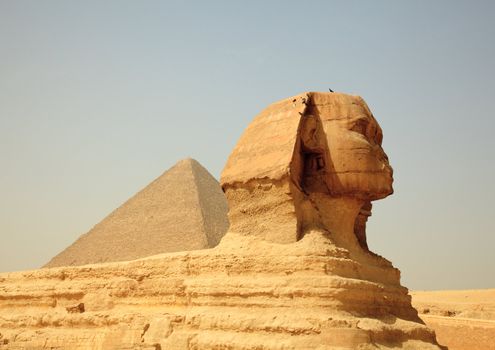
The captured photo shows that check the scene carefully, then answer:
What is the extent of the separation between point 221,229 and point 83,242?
4616 millimetres

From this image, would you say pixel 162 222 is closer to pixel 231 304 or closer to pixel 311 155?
pixel 311 155

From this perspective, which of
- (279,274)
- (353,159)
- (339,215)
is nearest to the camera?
(279,274)

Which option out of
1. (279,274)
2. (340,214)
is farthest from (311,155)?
(279,274)

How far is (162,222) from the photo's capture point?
17.3 meters

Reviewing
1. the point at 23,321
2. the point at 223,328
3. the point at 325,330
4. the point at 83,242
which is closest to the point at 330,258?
the point at 325,330

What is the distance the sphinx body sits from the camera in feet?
22.8

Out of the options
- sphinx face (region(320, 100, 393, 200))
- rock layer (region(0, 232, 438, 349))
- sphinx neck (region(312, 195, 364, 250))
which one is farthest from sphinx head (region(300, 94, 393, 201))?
rock layer (region(0, 232, 438, 349))

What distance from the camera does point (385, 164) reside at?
8.52 meters

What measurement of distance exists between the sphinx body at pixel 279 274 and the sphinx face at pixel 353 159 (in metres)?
0.01

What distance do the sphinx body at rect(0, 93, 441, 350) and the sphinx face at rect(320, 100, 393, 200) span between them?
0.05 feet

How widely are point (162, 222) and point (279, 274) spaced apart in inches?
404

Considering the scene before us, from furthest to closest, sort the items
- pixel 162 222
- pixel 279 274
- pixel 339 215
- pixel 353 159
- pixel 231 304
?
pixel 162 222, pixel 339 215, pixel 353 159, pixel 231 304, pixel 279 274

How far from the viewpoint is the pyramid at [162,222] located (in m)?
16.4

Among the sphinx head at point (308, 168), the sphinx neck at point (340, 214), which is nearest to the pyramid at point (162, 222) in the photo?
the sphinx head at point (308, 168)
